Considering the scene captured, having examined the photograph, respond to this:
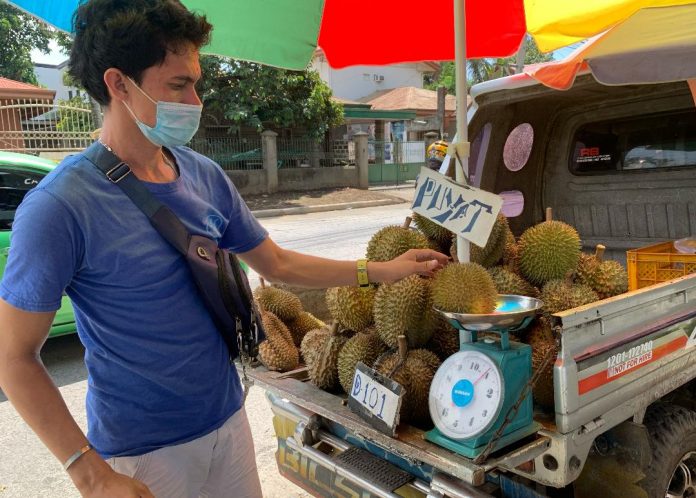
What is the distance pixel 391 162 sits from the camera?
25875 millimetres

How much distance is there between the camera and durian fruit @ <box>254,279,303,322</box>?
3129 millimetres

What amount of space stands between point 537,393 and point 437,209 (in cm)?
81

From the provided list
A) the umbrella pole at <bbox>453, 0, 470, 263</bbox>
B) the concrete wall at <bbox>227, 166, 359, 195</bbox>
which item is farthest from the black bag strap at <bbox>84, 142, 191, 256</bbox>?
the concrete wall at <bbox>227, 166, 359, 195</bbox>

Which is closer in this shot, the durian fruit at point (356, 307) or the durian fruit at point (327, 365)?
the durian fruit at point (327, 365)

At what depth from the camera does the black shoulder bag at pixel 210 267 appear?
155 centimetres

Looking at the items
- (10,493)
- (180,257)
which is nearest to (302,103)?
(10,493)

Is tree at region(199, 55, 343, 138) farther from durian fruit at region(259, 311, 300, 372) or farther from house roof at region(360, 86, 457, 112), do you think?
durian fruit at region(259, 311, 300, 372)

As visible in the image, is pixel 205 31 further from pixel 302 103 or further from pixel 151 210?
pixel 302 103

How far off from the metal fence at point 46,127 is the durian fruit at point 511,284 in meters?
14.3

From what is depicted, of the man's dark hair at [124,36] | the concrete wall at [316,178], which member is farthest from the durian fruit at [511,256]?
the concrete wall at [316,178]

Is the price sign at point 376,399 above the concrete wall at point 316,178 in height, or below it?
below

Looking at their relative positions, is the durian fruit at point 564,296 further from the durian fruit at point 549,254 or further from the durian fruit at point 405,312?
the durian fruit at point 405,312

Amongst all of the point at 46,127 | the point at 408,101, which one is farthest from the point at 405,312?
the point at 408,101

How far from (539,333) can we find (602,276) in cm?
56
